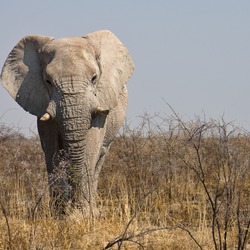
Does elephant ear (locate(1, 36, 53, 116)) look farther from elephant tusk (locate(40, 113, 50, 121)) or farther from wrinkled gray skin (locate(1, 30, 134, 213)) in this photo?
elephant tusk (locate(40, 113, 50, 121))

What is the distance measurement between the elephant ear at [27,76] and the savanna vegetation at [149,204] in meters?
0.72

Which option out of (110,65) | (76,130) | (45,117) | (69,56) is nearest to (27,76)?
(110,65)

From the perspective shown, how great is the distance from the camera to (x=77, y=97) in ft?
26.4

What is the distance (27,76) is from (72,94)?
1.32 m

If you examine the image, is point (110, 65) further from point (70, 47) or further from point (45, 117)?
point (45, 117)

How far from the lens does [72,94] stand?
26.4 feet

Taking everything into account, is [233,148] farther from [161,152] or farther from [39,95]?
[161,152]

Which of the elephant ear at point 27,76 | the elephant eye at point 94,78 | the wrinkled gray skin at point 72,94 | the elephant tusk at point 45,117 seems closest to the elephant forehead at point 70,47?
the wrinkled gray skin at point 72,94

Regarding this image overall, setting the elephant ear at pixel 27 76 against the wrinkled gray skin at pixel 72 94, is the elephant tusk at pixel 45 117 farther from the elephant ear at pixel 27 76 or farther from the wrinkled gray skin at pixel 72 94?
the elephant ear at pixel 27 76

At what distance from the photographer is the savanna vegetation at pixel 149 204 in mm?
6031

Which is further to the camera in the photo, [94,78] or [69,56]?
[94,78]

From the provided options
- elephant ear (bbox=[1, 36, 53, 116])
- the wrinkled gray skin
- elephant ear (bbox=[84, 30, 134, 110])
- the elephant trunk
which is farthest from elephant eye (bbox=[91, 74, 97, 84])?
elephant ear (bbox=[1, 36, 53, 116])

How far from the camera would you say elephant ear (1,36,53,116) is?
8895mm

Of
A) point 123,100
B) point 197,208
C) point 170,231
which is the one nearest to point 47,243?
point 170,231
